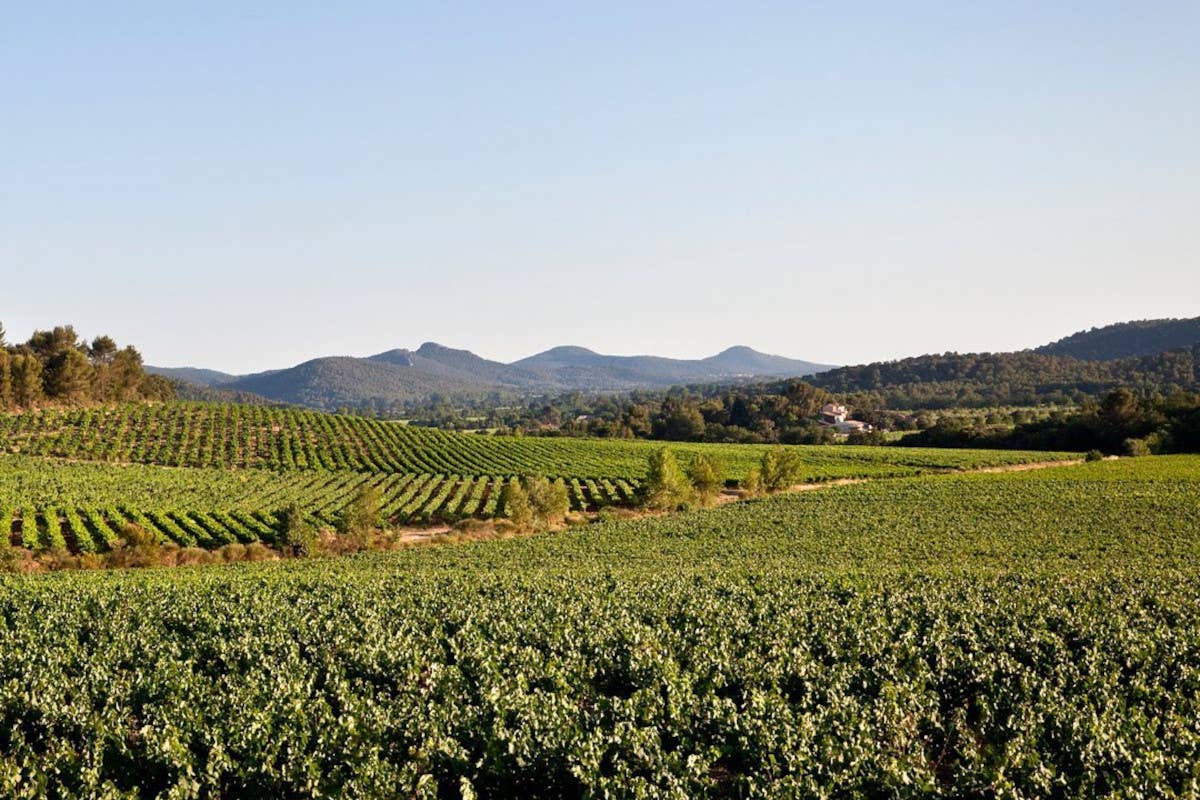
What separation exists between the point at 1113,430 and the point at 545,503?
89.0m

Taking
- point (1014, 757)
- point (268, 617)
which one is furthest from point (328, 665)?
point (1014, 757)

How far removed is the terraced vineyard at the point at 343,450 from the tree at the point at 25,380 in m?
5.08

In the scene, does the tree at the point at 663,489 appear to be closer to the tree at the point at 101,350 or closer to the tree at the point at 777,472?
the tree at the point at 777,472

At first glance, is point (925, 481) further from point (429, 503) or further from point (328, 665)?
point (328, 665)

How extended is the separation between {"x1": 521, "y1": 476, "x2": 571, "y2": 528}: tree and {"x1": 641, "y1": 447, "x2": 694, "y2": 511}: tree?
9849mm

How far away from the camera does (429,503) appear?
73.5 m

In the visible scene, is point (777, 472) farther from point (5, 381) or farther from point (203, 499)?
point (5, 381)

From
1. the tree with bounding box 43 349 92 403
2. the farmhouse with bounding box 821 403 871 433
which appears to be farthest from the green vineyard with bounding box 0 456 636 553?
the farmhouse with bounding box 821 403 871 433

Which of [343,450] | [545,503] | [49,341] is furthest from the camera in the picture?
[49,341]

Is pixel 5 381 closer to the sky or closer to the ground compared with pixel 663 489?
closer to the sky

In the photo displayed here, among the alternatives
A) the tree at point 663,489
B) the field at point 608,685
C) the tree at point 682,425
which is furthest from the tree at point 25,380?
the tree at point 682,425

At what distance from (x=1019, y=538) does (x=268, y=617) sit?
143 ft

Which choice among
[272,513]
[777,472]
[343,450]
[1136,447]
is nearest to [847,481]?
[777,472]

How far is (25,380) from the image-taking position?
10362cm
